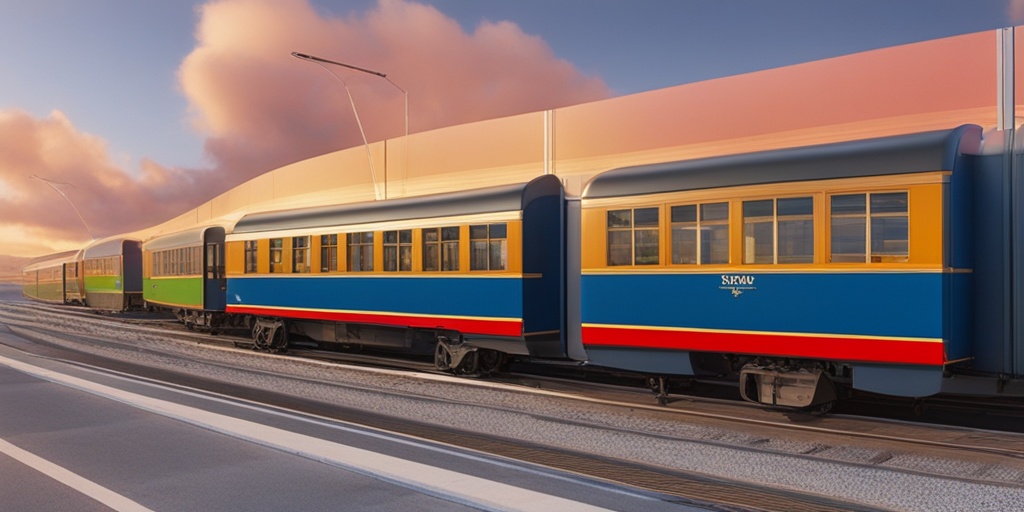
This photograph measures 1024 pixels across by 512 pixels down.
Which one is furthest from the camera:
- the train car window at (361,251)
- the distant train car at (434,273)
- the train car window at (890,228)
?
the train car window at (361,251)

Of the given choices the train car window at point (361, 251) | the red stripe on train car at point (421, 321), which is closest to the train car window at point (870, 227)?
the red stripe on train car at point (421, 321)

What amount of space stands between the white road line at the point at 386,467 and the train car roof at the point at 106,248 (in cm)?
3176

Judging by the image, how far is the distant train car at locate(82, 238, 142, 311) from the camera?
3916cm

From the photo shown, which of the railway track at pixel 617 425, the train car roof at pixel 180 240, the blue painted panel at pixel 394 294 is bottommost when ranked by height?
the railway track at pixel 617 425

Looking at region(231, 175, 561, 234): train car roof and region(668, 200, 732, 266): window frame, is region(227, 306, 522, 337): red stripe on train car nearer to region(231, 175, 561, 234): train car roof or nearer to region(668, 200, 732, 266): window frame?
region(231, 175, 561, 234): train car roof

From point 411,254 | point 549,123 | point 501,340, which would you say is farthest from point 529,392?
point 549,123

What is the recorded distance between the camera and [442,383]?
1421 cm

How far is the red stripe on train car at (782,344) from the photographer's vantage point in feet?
29.8

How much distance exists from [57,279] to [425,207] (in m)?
52.0

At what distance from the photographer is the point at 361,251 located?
16781mm

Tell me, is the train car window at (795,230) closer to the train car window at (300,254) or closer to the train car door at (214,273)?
the train car window at (300,254)

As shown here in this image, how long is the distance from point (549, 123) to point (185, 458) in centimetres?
2496

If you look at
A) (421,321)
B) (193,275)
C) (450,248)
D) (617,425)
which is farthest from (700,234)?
(193,275)

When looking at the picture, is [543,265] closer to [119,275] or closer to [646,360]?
[646,360]
